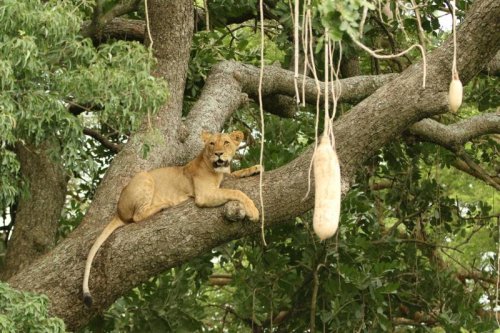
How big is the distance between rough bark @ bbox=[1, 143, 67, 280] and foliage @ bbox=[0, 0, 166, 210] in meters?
2.12

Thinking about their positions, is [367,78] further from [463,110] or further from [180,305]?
[463,110]

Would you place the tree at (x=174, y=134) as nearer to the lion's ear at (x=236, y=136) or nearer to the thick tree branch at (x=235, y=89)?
the thick tree branch at (x=235, y=89)

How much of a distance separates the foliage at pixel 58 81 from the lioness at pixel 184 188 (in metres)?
0.81

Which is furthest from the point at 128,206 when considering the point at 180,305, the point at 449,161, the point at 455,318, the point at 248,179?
the point at 449,161

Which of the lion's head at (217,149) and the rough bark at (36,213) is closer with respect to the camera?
the lion's head at (217,149)

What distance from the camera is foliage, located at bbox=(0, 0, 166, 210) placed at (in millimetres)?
5742

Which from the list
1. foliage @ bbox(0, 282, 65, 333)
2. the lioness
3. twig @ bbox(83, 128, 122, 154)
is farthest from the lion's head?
foliage @ bbox(0, 282, 65, 333)

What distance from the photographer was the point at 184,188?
311 inches

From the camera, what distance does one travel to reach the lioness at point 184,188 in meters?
6.91

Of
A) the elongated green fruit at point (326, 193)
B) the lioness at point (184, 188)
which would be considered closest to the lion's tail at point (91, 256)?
the lioness at point (184, 188)

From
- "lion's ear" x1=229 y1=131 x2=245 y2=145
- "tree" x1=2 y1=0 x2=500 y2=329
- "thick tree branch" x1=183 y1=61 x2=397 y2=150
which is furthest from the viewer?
"thick tree branch" x1=183 y1=61 x2=397 y2=150

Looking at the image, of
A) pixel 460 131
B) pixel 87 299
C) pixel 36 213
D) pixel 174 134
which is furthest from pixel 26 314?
pixel 460 131

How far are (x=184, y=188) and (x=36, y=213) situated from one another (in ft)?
4.42

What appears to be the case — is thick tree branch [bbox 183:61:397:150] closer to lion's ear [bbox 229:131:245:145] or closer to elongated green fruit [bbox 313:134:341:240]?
lion's ear [bbox 229:131:245:145]
